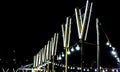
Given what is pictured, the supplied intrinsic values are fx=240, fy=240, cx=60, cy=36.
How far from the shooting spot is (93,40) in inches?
1101

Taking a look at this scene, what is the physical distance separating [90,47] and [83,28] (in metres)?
24.6

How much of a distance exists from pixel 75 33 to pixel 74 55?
20999mm

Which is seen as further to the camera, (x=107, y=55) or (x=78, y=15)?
(x=107, y=55)

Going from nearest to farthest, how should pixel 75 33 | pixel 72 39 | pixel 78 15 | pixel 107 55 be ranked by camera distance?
pixel 78 15
pixel 75 33
pixel 72 39
pixel 107 55

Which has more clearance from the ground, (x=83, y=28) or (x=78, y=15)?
(x=78, y=15)

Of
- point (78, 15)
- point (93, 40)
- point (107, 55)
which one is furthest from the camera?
point (107, 55)

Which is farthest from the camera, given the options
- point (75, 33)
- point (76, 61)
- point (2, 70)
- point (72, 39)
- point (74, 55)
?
point (2, 70)

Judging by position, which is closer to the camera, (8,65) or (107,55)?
(107,55)

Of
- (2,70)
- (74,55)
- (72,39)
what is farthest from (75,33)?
(2,70)

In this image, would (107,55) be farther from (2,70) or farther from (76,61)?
(2,70)

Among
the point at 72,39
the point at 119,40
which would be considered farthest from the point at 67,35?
the point at 119,40

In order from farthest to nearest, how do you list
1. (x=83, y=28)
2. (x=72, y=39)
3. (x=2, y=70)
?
(x=2, y=70)
(x=72, y=39)
(x=83, y=28)

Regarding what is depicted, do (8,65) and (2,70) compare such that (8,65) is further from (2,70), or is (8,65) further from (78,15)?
(78,15)

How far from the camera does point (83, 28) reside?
43.3 feet
